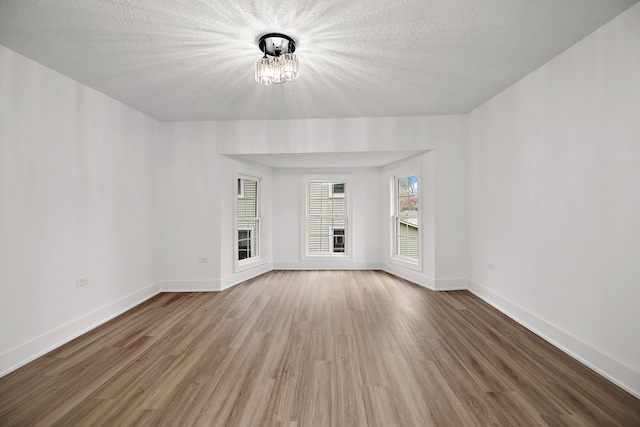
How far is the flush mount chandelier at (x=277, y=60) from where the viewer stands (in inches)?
93.6

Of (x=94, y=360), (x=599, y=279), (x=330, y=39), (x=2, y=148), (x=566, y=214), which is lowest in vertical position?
(x=94, y=360)

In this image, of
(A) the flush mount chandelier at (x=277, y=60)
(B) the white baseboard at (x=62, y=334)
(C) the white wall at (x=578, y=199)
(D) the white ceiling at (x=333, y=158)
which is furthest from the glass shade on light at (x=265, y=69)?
(B) the white baseboard at (x=62, y=334)

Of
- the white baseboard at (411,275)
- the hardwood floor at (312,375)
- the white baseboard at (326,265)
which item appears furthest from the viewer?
the white baseboard at (326,265)

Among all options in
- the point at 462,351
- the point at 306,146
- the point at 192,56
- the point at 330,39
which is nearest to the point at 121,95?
the point at 192,56

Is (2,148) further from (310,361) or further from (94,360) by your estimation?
(310,361)

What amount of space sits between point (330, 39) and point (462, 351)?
289 centimetres

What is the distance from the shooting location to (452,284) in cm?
441

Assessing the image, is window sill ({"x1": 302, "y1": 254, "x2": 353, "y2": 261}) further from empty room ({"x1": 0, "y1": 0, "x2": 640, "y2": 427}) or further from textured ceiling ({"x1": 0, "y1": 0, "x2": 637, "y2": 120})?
textured ceiling ({"x1": 0, "y1": 0, "x2": 637, "y2": 120})

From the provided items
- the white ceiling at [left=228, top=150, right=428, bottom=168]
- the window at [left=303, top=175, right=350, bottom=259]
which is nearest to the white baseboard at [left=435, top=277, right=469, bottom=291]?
the white ceiling at [left=228, top=150, right=428, bottom=168]

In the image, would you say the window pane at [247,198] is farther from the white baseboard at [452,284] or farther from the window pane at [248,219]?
the white baseboard at [452,284]

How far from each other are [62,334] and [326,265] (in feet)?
13.8

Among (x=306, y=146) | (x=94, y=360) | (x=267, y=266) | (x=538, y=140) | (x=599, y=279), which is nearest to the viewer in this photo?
(x=599, y=279)

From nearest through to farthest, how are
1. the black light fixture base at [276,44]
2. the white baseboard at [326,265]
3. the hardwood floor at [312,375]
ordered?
the hardwood floor at [312,375] → the black light fixture base at [276,44] → the white baseboard at [326,265]

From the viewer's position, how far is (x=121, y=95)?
349cm
